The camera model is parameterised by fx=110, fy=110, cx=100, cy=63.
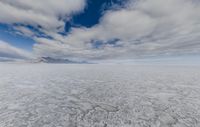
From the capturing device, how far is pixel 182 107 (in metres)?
4.89

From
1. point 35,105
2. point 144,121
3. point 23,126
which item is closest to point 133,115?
point 144,121

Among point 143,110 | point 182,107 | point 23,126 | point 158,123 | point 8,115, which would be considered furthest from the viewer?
point 182,107

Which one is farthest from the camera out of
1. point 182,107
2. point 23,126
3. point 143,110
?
point 182,107

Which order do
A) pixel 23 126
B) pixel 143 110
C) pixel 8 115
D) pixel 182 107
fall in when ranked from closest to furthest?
pixel 23 126
pixel 8 115
pixel 143 110
pixel 182 107

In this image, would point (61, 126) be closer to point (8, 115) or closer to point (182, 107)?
point (8, 115)

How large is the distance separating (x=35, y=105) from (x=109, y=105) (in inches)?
133

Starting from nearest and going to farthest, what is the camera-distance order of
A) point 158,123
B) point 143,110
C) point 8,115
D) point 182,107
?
1. point 158,123
2. point 8,115
3. point 143,110
4. point 182,107

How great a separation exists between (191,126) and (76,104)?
14.2 ft

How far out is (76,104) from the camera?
519 cm

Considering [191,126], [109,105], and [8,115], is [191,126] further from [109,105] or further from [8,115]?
[8,115]

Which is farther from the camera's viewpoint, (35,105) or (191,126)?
(35,105)

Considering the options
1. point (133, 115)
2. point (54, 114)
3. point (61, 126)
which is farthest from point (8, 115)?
point (133, 115)

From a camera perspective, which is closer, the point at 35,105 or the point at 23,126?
the point at 23,126

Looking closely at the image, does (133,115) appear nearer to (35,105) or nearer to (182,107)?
(182,107)
